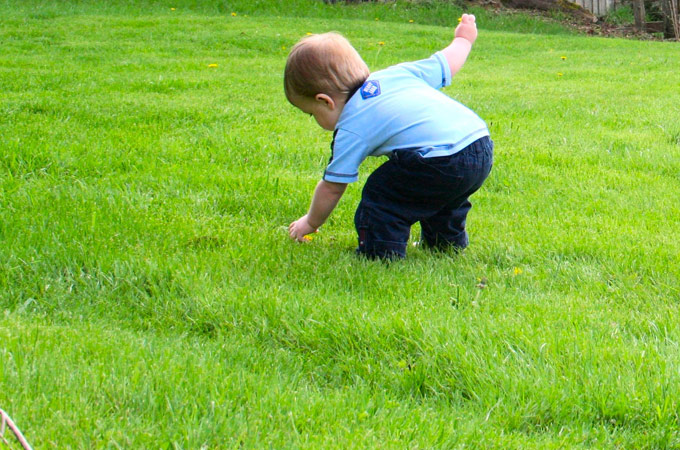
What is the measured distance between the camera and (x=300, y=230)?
3.24 meters

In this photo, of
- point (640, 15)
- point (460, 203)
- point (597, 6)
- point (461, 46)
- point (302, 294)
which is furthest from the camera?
point (597, 6)

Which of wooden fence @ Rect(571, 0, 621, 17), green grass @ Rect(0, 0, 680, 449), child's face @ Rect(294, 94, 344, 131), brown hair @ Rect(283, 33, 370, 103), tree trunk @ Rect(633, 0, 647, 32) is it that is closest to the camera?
green grass @ Rect(0, 0, 680, 449)

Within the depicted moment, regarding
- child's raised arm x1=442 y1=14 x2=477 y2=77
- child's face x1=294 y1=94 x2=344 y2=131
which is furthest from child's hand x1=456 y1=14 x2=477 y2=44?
child's face x1=294 y1=94 x2=344 y2=131

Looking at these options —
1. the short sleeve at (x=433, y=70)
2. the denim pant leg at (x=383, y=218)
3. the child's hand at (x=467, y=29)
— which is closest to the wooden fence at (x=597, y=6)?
the child's hand at (x=467, y=29)

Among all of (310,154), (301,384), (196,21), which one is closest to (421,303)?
(301,384)

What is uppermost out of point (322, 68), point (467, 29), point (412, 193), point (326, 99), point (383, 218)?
point (467, 29)

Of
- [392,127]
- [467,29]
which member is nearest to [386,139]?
[392,127]

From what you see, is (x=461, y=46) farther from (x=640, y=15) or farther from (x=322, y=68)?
(x=640, y=15)

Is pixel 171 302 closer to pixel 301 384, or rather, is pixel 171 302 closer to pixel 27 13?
pixel 301 384

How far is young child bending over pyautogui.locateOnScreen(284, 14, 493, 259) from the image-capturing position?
2938 millimetres

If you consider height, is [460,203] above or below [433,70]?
below

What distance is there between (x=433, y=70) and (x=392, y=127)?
17.5 inches

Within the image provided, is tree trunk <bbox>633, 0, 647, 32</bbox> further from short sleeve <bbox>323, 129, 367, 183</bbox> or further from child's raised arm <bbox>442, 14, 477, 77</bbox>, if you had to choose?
short sleeve <bbox>323, 129, 367, 183</bbox>

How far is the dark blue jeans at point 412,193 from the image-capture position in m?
2.97
